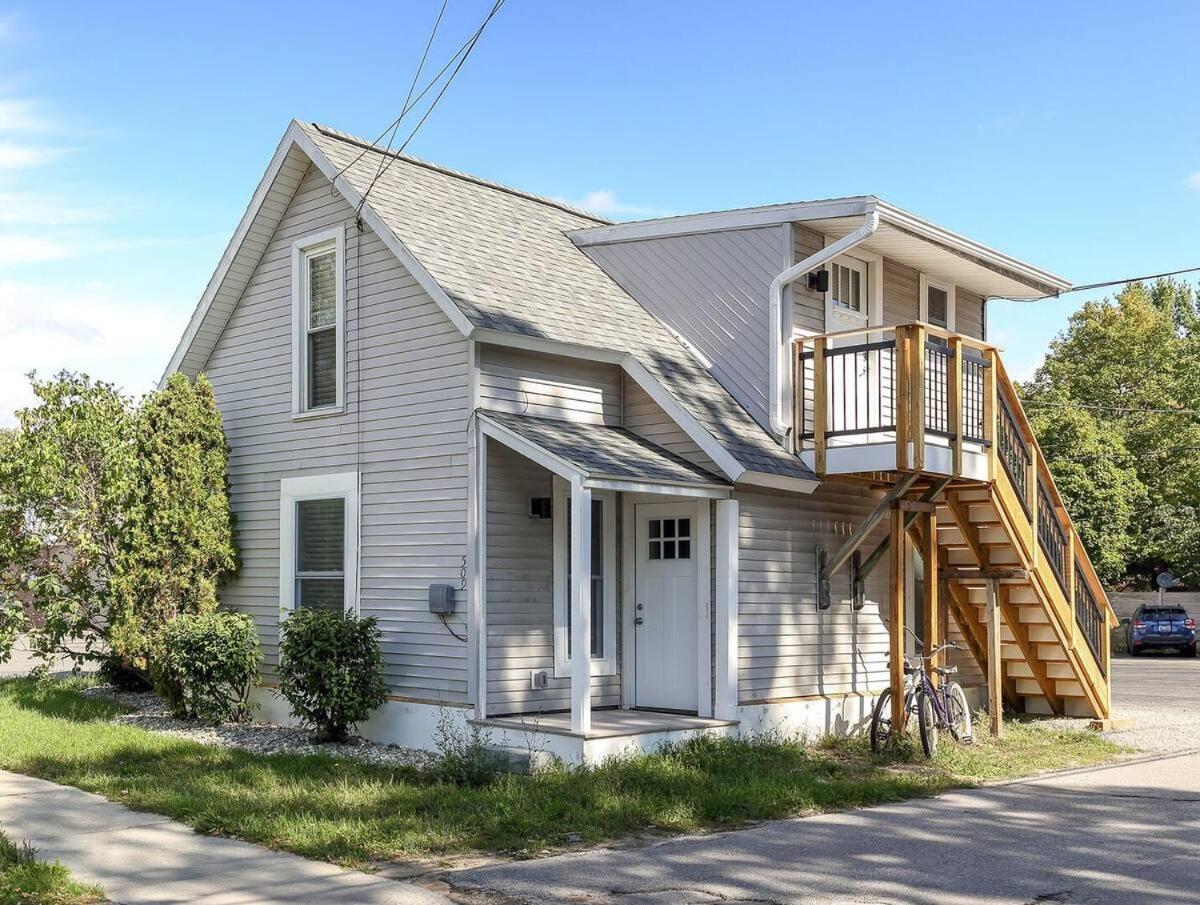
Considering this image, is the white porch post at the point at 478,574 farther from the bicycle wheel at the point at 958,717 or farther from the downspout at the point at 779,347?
the bicycle wheel at the point at 958,717

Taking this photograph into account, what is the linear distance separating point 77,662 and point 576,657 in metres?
7.45

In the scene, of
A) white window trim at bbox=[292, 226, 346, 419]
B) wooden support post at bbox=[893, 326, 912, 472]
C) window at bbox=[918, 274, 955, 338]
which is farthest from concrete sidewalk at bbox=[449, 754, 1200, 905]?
window at bbox=[918, 274, 955, 338]

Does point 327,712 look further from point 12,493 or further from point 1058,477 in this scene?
point 1058,477

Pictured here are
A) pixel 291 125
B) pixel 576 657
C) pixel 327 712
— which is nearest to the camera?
pixel 576 657

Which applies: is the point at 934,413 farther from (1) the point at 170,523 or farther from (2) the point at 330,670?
(1) the point at 170,523

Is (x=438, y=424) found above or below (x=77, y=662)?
above

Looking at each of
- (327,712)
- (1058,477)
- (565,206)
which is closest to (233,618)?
(327,712)

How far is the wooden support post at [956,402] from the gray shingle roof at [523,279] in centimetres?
145

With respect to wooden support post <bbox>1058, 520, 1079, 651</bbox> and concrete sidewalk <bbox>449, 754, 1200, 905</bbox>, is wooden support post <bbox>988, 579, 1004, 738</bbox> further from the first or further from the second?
concrete sidewalk <bbox>449, 754, 1200, 905</bbox>

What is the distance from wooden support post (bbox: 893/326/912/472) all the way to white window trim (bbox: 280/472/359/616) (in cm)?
570

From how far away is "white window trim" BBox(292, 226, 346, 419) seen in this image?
14.2 metres

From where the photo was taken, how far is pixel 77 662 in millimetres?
15438

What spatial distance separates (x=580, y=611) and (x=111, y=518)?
21.6ft

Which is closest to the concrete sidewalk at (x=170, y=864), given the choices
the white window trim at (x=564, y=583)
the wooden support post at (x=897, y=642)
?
the white window trim at (x=564, y=583)
